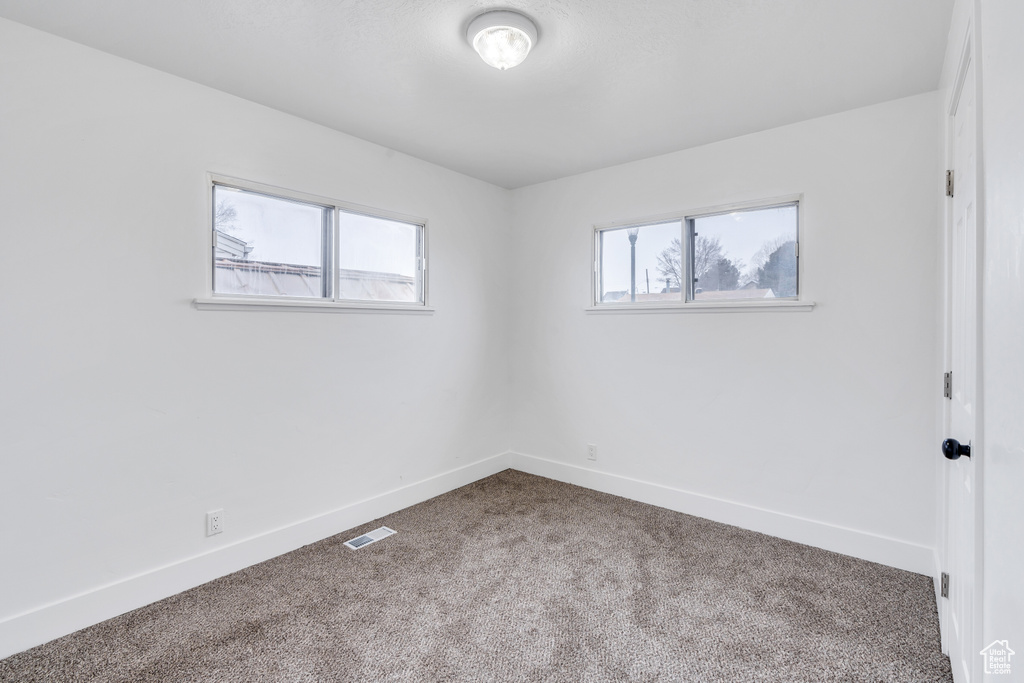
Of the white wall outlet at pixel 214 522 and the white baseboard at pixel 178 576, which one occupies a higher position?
the white wall outlet at pixel 214 522

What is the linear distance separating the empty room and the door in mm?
37

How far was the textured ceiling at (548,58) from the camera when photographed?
186cm

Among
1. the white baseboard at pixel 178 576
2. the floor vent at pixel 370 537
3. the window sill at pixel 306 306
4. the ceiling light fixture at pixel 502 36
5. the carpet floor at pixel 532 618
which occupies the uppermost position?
the ceiling light fixture at pixel 502 36

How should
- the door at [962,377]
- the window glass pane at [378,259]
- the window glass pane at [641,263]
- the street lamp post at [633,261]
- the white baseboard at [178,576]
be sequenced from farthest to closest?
the street lamp post at [633,261] → the window glass pane at [641,263] → the window glass pane at [378,259] → the white baseboard at [178,576] → the door at [962,377]

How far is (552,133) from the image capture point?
3.04m

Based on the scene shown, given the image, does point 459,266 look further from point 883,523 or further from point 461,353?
point 883,523

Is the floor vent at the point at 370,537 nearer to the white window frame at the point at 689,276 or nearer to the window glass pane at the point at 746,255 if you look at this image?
the white window frame at the point at 689,276

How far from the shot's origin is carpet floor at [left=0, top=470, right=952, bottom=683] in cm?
182

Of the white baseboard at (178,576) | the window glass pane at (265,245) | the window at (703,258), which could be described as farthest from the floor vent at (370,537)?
the window at (703,258)

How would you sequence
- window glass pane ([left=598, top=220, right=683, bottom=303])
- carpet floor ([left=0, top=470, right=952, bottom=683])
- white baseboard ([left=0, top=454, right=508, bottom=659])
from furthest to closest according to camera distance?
window glass pane ([left=598, top=220, right=683, bottom=303]), white baseboard ([left=0, top=454, right=508, bottom=659]), carpet floor ([left=0, top=470, right=952, bottom=683])

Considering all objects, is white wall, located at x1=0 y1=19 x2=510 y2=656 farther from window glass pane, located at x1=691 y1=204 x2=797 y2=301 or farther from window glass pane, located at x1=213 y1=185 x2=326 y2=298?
window glass pane, located at x1=691 y1=204 x2=797 y2=301

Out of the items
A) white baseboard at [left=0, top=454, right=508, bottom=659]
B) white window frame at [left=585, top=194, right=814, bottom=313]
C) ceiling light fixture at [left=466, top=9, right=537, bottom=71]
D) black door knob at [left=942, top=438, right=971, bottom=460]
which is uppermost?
ceiling light fixture at [left=466, top=9, right=537, bottom=71]

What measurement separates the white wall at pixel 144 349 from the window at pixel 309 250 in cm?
12

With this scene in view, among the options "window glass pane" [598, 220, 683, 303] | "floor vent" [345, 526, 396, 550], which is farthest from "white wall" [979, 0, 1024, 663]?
"floor vent" [345, 526, 396, 550]
